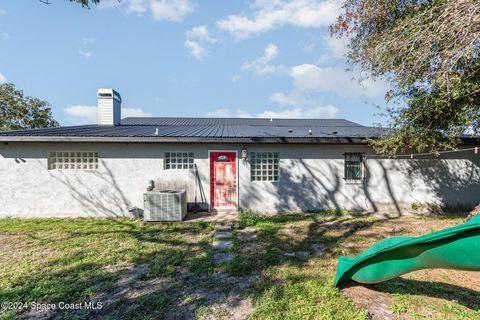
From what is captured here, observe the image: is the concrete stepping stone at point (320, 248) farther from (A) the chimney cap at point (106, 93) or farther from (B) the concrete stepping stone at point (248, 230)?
(A) the chimney cap at point (106, 93)

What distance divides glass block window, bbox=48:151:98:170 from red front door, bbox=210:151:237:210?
3686mm

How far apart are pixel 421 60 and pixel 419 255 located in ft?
15.1

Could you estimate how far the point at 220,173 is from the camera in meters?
7.18

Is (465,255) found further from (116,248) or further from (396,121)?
(396,121)

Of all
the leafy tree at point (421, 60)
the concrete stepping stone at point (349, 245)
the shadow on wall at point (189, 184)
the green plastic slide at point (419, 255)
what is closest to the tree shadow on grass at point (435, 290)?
the green plastic slide at point (419, 255)

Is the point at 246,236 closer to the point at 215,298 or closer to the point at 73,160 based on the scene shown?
the point at 215,298

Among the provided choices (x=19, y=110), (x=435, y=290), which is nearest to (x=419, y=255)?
(x=435, y=290)

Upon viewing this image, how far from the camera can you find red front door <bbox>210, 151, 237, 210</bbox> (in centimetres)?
714

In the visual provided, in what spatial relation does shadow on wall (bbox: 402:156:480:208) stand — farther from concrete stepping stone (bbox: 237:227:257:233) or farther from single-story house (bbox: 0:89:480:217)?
concrete stepping stone (bbox: 237:227:257:233)

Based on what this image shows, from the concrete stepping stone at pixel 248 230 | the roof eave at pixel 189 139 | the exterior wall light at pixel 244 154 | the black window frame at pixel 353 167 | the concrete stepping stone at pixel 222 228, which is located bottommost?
the concrete stepping stone at pixel 248 230

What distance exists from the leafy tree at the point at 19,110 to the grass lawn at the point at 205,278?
65.2 feet

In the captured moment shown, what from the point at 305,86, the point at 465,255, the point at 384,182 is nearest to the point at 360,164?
the point at 384,182

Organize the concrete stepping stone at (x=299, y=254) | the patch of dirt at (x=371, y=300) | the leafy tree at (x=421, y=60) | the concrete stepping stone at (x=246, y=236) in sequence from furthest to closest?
the concrete stepping stone at (x=246, y=236) < the leafy tree at (x=421, y=60) < the concrete stepping stone at (x=299, y=254) < the patch of dirt at (x=371, y=300)

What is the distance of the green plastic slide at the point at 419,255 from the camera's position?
172cm
